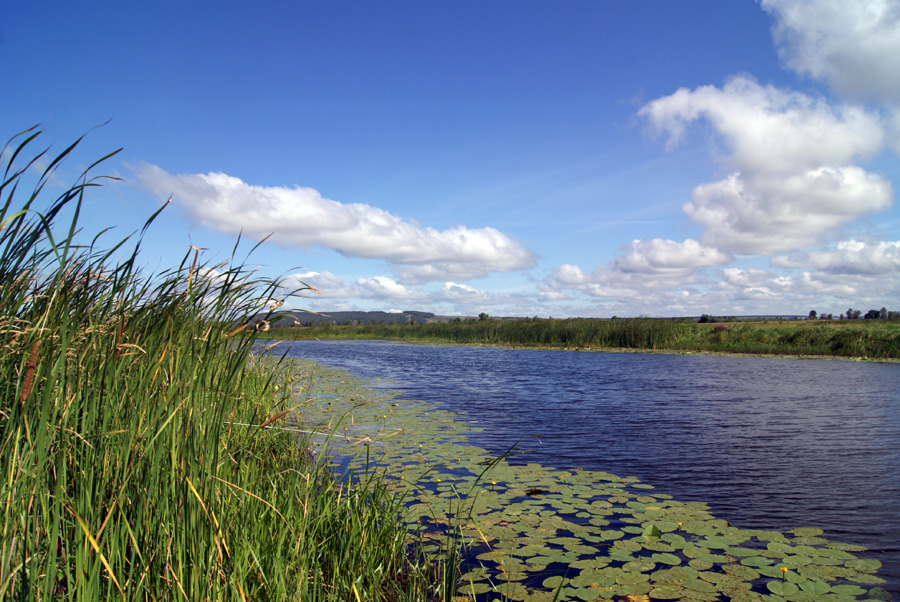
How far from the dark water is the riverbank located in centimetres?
811

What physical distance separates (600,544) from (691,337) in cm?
3202

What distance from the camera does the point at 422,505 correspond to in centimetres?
548

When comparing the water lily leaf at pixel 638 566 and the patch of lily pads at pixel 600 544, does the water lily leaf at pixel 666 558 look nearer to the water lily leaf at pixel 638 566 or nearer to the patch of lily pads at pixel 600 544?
the patch of lily pads at pixel 600 544

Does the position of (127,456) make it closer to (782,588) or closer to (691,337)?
(782,588)

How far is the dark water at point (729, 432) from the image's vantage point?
19.5ft

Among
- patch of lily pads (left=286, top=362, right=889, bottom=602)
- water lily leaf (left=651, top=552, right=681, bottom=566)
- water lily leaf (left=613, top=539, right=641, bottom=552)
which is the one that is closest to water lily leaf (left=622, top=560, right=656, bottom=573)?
patch of lily pads (left=286, top=362, right=889, bottom=602)

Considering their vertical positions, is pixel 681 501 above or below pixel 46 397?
below

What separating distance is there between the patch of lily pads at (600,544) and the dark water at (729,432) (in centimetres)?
44

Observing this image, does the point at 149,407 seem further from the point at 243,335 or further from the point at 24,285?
the point at 24,285

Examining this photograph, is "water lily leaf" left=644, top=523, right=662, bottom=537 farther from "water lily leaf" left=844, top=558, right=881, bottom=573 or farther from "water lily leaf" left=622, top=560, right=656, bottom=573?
"water lily leaf" left=844, top=558, right=881, bottom=573

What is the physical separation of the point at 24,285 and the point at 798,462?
962 cm

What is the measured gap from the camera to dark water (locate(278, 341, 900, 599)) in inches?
234

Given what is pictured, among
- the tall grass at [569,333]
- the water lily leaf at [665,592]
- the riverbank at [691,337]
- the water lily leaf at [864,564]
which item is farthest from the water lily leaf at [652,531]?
the tall grass at [569,333]


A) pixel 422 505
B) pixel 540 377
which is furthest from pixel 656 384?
pixel 422 505
